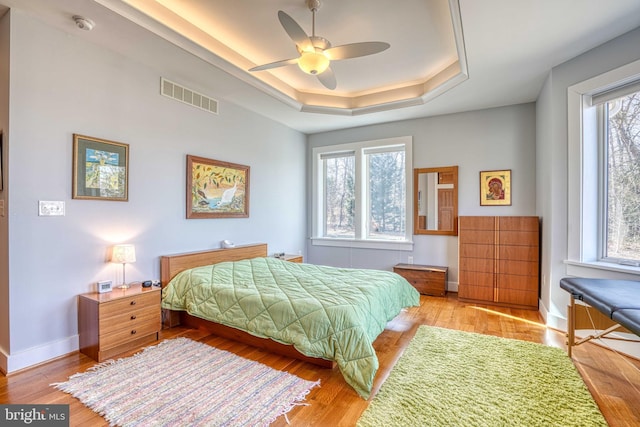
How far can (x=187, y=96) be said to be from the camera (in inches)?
138

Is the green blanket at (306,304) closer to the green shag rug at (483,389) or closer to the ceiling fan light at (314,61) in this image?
the green shag rug at (483,389)

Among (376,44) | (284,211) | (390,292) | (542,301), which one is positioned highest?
(376,44)

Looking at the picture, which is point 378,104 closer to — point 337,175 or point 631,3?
point 337,175

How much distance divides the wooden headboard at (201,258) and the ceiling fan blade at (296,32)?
2469 mm

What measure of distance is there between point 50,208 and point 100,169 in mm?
507

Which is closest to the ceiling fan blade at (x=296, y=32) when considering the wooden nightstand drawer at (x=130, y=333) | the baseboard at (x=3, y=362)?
the wooden nightstand drawer at (x=130, y=333)

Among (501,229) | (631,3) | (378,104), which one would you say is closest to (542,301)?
(501,229)

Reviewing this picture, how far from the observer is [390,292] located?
9.43ft

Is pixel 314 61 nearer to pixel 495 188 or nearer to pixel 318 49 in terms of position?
pixel 318 49

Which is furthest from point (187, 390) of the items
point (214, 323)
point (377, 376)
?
point (377, 376)

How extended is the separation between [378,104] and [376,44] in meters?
2.27

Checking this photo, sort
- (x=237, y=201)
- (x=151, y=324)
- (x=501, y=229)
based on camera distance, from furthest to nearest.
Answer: (x=237, y=201) < (x=501, y=229) < (x=151, y=324)

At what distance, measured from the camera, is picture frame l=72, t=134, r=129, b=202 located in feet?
8.54

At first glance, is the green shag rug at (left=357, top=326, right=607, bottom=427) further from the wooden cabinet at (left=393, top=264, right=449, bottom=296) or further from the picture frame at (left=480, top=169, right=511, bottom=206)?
the picture frame at (left=480, top=169, right=511, bottom=206)
